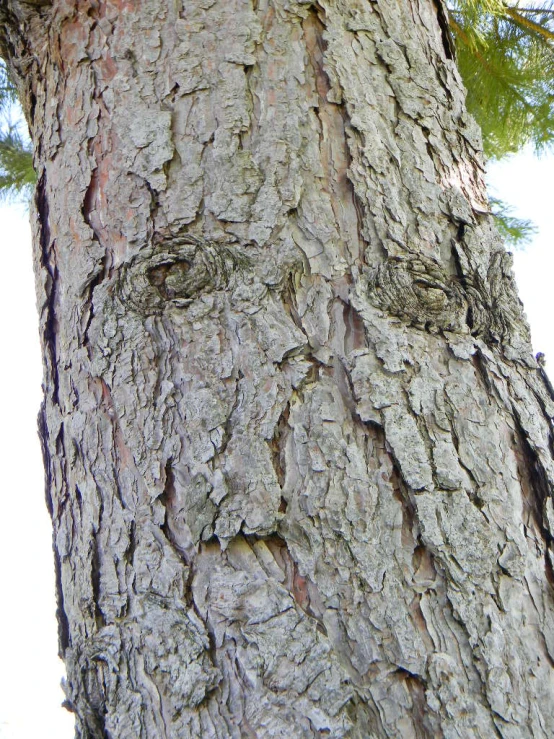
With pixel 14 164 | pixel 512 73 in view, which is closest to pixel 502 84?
pixel 512 73

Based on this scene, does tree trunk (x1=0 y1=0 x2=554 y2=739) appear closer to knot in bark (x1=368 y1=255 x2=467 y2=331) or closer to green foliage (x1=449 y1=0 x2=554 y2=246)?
knot in bark (x1=368 y1=255 x2=467 y2=331)

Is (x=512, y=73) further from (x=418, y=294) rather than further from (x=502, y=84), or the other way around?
(x=418, y=294)

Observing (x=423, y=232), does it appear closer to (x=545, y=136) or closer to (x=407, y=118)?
→ (x=407, y=118)

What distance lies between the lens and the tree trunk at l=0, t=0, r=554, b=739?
79 centimetres

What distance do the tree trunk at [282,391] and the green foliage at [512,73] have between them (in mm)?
1591

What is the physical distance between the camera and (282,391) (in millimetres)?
894

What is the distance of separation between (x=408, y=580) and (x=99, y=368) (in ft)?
1.66

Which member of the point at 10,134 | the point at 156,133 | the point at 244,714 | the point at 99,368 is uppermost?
the point at 10,134

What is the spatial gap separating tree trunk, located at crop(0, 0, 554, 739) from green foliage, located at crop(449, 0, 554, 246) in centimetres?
159

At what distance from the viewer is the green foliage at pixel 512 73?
2586 millimetres

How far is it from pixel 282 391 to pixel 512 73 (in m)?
2.36

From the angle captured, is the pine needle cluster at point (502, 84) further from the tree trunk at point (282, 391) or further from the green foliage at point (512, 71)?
the tree trunk at point (282, 391)

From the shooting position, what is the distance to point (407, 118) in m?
1.09

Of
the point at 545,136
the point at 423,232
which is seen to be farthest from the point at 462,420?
the point at 545,136
